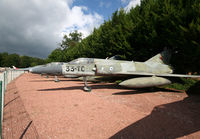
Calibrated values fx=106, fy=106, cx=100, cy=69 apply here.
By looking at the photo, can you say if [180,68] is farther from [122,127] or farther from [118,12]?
[118,12]

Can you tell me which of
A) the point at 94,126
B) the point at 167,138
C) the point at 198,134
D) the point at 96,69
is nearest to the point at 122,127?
the point at 94,126

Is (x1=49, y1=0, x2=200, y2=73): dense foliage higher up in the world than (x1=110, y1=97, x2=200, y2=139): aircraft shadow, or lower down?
higher up

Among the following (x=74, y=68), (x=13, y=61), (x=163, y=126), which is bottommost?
(x=163, y=126)

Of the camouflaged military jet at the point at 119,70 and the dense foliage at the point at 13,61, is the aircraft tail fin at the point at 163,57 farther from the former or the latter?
the dense foliage at the point at 13,61

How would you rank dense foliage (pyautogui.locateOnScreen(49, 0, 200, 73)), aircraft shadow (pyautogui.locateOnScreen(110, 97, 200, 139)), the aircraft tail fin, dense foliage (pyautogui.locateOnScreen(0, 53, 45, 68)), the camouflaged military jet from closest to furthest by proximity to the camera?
aircraft shadow (pyautogui.locateOnScreen(110, 97, 200, 139)) → the camouflaged military jet → dense foliage (pyautogui.locateOnScreen(49, 0, 200, 73)) → the aircraft tail fin → dense foliage (pyautogui.locateOnScreen(0, 53, 45, 68))

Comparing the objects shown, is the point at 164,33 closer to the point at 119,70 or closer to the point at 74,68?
the point at 119,70

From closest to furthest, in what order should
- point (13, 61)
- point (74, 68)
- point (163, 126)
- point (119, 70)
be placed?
point (163, 126)
point (74, 68)
point (119, 70)
point (13, 61)

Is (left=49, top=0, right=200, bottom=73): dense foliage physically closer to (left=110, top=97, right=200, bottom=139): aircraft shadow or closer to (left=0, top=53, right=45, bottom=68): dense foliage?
(left=110, top=97, right=200, bottom=139): aircraft shadow

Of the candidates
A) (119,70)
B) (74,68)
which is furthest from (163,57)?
(74,68)

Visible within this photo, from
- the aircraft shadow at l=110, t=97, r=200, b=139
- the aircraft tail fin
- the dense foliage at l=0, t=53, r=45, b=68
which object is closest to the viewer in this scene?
the aircraft shadow at l=110, t=97, r=200, b=139

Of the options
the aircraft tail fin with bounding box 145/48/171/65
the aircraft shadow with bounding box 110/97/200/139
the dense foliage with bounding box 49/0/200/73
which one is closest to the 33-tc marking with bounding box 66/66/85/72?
the aircraft shadow with bounding box 110/97/200/139

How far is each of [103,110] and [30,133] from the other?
2.39 meters

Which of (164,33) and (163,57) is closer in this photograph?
(164,33)

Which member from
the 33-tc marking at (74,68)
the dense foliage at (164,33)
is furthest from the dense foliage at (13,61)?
the 33-tc marking at (74,68)
